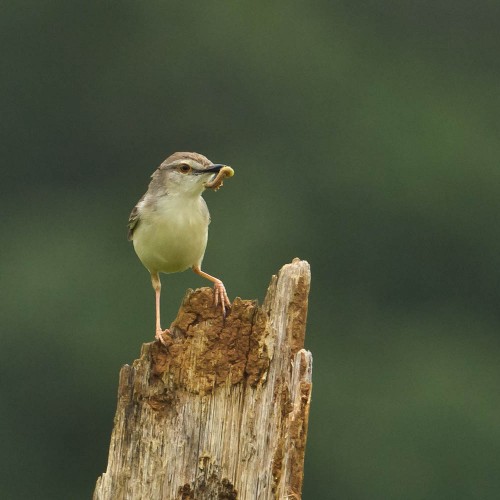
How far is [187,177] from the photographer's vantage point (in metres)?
14.5

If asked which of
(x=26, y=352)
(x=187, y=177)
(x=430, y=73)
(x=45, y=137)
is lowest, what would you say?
(x=187, y=177)

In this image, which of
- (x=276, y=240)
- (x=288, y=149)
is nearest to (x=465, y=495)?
(x=276, y=240)

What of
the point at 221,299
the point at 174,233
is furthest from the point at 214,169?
the point at 221,299

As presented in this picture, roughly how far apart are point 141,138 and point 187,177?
3807 cm

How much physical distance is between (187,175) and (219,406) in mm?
3030

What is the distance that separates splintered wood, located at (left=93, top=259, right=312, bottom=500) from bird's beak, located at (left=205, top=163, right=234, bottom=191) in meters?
2.08

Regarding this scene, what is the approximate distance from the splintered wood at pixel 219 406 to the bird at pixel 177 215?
195cm

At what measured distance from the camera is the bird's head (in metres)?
14.5

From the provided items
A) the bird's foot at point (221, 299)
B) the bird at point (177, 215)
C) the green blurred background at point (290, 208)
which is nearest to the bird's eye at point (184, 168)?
the bird at point (177, 215)

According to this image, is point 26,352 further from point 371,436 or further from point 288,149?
point 288,149

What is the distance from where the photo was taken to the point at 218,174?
1433cm

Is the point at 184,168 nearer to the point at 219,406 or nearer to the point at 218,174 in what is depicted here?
the point at 218,174

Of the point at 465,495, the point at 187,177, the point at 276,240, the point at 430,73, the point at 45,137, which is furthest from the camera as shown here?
the point at 430,73

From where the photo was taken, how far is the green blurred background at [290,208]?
42.0 m
